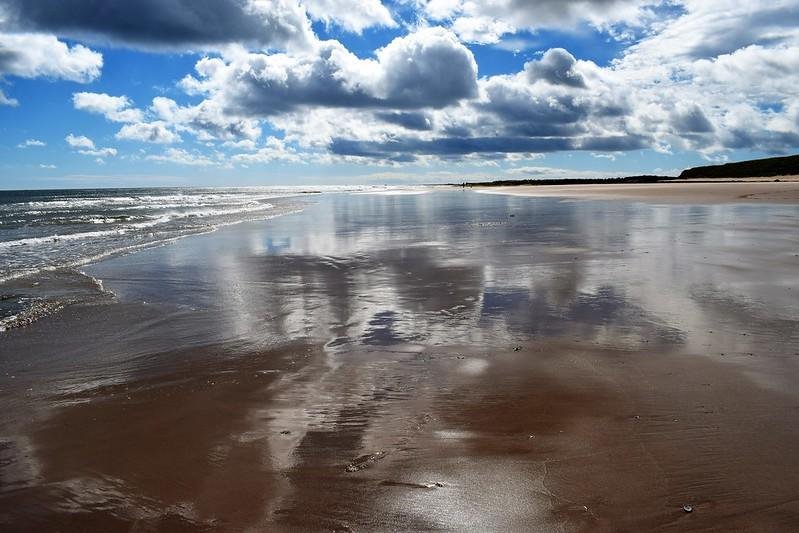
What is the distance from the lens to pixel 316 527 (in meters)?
3.85

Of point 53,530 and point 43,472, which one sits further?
point 43,472

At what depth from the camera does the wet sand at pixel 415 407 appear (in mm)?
4055

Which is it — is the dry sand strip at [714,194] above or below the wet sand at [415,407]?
above

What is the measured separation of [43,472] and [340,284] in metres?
8.00

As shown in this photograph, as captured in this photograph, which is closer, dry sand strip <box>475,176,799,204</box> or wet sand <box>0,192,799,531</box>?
wet sand <box>0,192,799,531</box>

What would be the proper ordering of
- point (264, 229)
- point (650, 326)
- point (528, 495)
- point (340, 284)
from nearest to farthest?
point (528, 495), point (650, 326), point (340, 284), point (264, 229)

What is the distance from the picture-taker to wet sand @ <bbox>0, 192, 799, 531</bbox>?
4055 millimetres

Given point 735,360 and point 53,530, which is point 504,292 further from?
point 53,530

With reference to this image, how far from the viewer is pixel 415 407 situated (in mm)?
5719

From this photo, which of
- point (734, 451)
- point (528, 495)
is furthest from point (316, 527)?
point (734, 451)

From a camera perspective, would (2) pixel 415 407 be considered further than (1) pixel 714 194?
No

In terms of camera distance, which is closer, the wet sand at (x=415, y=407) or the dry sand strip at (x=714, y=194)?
the wet sand at (x=415, y=407)

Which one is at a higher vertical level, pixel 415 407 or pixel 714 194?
pixel 714 194

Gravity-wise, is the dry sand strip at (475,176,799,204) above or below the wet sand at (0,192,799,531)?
above
